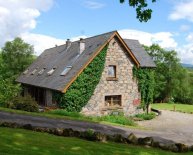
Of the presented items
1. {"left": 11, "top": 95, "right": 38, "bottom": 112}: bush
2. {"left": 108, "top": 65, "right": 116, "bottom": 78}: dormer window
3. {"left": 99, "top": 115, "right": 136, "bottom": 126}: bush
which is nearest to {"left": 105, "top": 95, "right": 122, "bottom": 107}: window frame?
{"left": 99, "top": 115, "right": 136, "bottom": 126}: bush

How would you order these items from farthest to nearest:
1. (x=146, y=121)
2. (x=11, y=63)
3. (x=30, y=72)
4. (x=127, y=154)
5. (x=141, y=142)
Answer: (x=11, y=63) < (x=30, y=72) < (x=146, y=121) < (x=141, y=142) < (x=127, y=154)

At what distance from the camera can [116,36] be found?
1496 inches

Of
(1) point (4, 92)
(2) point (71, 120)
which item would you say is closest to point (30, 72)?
(1) point (4, 92)

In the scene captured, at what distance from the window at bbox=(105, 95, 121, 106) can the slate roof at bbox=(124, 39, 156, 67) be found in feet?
16.4

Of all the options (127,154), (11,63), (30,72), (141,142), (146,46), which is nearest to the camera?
(127,154)

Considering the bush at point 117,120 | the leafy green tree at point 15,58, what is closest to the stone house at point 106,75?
the bush at point 117,120

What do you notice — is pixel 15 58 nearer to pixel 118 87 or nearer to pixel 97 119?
pixel 118 87

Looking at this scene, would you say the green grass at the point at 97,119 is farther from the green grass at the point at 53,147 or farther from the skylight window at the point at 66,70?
the green grass at the point at 53,147

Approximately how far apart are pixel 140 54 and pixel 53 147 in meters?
31.6

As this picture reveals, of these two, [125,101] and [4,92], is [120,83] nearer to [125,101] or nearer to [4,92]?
[125,101]

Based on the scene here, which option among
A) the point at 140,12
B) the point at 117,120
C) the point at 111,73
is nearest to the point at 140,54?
the point at 111,73

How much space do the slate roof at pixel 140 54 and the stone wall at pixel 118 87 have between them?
8.70 ft

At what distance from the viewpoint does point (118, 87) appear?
1524 inches

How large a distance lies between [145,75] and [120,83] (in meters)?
3.77
